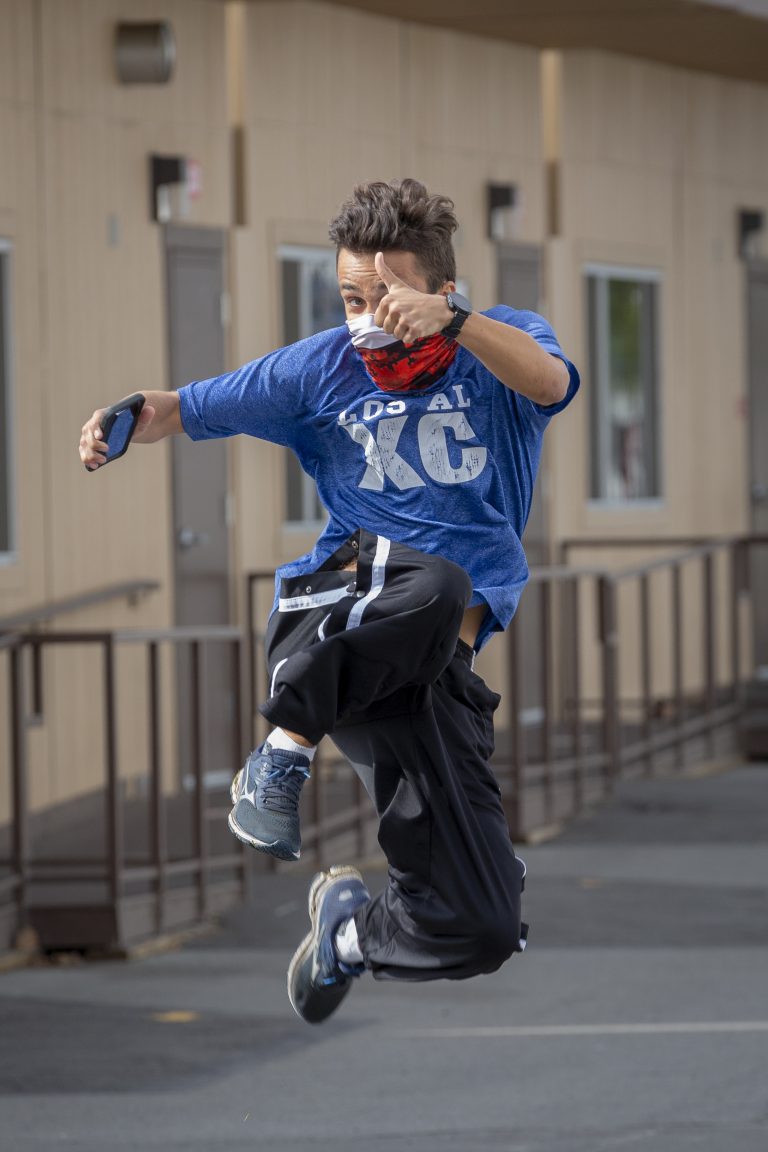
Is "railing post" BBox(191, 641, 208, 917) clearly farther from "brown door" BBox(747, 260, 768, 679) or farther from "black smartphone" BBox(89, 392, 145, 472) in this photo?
"brown door" BBox(747, 260, 768, 679)

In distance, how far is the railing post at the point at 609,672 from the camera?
11438mm

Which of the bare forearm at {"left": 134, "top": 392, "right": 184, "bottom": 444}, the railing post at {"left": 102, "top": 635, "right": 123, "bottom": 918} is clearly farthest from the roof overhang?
the bare forearm at {"left": 134, "top": 392, "right": 184, "bottom": 444}

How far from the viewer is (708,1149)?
6586 mm

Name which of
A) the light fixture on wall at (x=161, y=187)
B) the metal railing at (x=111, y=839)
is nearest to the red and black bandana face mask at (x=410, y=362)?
the metal railing at (x=111, y=839)

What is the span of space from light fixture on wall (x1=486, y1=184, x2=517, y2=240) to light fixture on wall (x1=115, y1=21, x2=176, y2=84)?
2.95m

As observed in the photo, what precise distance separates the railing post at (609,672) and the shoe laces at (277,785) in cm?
806

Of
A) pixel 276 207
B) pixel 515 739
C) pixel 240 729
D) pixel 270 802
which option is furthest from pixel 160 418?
pixel 276 207

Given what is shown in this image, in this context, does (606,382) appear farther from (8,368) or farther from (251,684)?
(8,368)

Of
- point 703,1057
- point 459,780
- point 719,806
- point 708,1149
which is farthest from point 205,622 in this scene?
point 459,780

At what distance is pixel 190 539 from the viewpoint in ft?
34.4

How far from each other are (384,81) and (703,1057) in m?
6.26

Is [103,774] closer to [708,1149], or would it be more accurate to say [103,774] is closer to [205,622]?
[205,622]

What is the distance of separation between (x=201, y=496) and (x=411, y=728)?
7168 millimetres

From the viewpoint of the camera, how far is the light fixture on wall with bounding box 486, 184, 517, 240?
12477 mm
